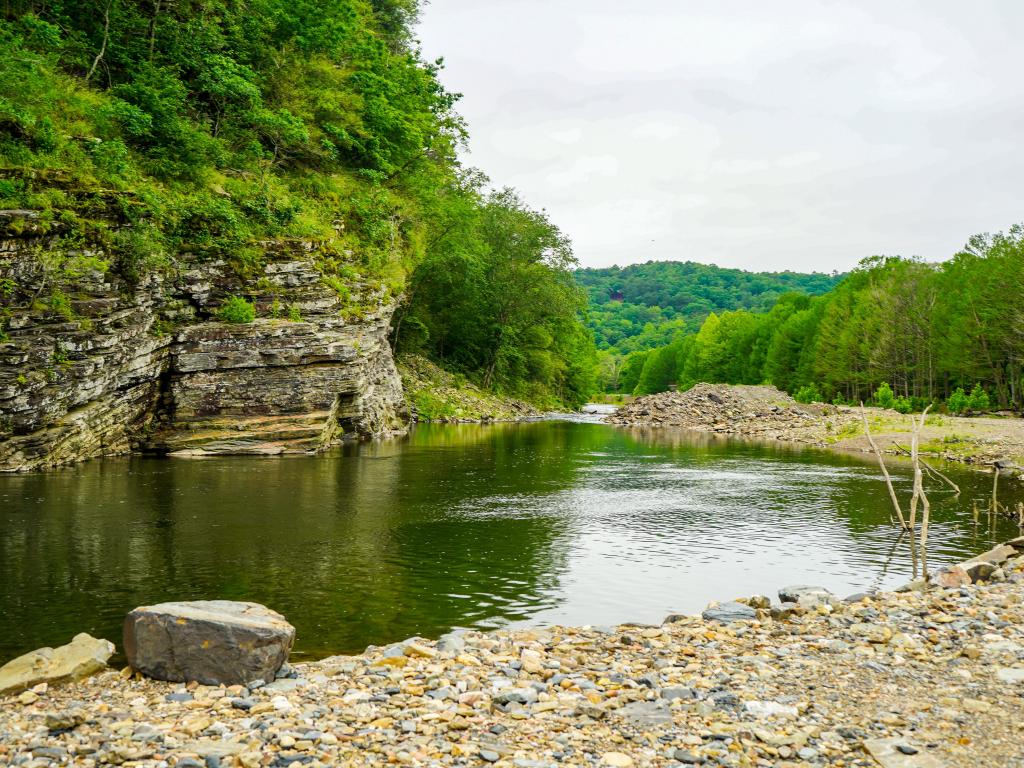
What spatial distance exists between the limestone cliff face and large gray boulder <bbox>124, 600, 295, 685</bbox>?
21.8 metres

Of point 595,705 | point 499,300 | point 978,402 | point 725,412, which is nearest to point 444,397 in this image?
point 499,300

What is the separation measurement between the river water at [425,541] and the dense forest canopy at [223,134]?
35.4 feet

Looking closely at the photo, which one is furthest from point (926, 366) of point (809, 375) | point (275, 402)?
point (275, 402)

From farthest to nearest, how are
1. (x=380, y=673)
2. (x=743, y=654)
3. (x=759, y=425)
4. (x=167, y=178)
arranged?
1. (x=759, y=425)
2. (x=167, y=178)
3. (x=743, y=654)
4. (x=380, y=673)

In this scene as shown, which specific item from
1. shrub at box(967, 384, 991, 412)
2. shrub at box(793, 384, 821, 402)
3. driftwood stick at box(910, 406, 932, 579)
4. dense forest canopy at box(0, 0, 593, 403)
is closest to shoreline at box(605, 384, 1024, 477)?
shrub at box(793, 384, 821, 402)

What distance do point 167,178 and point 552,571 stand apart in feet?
95.4

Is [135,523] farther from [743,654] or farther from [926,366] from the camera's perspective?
[926,366]

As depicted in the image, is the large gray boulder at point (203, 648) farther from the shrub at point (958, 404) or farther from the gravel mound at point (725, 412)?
the shrub at point (958, 404)

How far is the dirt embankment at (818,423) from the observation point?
143 ft

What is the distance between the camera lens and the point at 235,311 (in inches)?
1373

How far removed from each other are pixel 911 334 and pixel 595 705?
90771mm

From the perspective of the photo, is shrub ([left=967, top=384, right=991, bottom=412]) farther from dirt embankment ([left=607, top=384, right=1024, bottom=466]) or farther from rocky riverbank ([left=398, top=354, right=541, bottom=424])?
rocky riverbank ([left=398, top=354, right=541, bottom=424])

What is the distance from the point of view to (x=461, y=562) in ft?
55.2

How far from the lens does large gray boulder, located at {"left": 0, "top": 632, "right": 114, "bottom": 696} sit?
28.9ft
